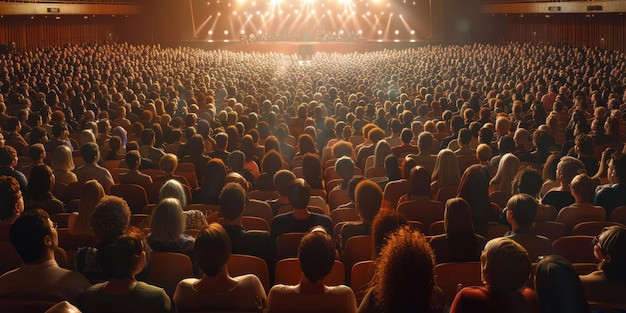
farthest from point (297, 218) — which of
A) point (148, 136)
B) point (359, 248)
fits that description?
point (148, 136)

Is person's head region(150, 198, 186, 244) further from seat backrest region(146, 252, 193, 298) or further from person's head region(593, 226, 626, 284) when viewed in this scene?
person's head region(593, 226, 626, 284)

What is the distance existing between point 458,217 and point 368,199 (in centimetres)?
95

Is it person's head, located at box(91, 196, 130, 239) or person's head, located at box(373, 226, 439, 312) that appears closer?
person's head, located at box(373, 226, 439, 312)

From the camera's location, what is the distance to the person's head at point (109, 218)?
19.3ft

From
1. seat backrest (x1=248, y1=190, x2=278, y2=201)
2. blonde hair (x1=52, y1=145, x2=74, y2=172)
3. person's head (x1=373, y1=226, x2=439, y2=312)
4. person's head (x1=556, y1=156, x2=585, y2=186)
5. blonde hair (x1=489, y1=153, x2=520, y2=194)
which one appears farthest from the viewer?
blonde hair (x1=52, y1=145, x2=74, y2=172)

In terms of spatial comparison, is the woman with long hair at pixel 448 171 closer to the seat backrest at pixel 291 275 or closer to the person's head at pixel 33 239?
the seat backrest at pixel 291 275

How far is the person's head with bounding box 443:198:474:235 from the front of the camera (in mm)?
6355

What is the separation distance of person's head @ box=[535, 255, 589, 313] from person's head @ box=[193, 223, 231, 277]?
1947 mm

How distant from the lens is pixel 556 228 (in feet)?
23.6

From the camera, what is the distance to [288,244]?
6840mm

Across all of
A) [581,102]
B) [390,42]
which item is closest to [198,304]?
[581,102]

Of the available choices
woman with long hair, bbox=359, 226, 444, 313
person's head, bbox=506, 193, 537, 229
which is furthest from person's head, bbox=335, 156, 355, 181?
woman with long hair, bbox=359, 226, 444, 313

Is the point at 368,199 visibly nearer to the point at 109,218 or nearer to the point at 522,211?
the point at 522,211

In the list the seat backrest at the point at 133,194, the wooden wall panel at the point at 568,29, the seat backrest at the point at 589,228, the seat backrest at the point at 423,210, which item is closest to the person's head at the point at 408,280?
the seat backrest at the point at 589,228
